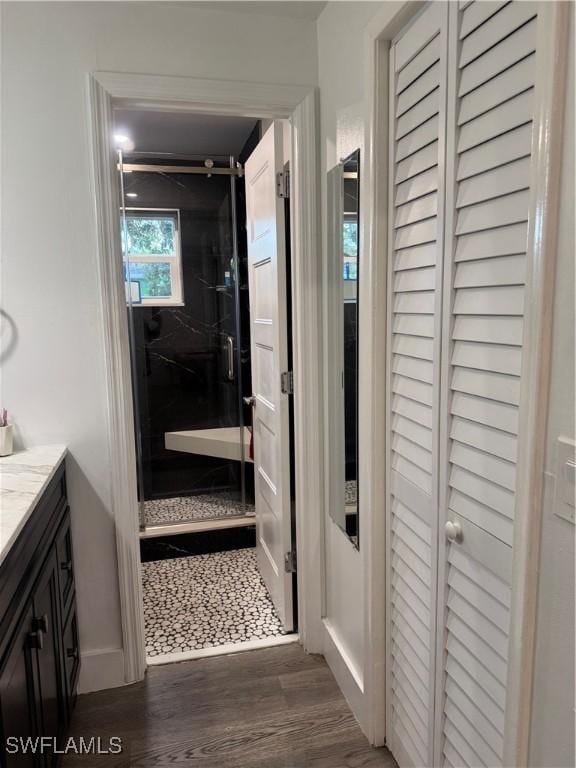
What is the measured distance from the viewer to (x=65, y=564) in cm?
189

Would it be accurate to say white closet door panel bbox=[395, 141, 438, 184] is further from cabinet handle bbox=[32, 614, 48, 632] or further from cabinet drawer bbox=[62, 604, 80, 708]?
cabinet drawer bbox=[62, 604, 80, 708]

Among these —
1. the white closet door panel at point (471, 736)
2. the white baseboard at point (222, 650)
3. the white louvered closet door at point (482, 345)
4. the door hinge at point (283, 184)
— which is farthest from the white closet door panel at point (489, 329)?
the white baseboard at point (222, 650)

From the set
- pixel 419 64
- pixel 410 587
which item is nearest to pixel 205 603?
pixel 410 587

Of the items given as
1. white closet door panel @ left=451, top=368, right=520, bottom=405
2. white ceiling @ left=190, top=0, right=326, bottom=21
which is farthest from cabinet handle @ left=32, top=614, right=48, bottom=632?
white ceiling @ left=190, top=0, right=326, bottom=21

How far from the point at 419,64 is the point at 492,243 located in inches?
22.7

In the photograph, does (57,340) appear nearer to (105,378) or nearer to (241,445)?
(105,378)

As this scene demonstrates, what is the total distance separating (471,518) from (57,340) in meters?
1.53

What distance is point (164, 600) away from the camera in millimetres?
2764

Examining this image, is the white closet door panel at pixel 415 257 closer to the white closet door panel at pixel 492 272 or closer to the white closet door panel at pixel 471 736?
the white closet door panel at pixel 492 272

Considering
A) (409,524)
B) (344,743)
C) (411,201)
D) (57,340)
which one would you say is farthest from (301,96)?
(344,743)

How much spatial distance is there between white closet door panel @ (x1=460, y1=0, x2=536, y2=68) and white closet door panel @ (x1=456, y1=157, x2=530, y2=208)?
234mm

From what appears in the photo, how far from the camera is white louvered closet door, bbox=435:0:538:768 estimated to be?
3.31 feet

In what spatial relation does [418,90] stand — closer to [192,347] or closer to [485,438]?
[485,438]

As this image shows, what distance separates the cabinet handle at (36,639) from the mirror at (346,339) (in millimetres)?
1017
